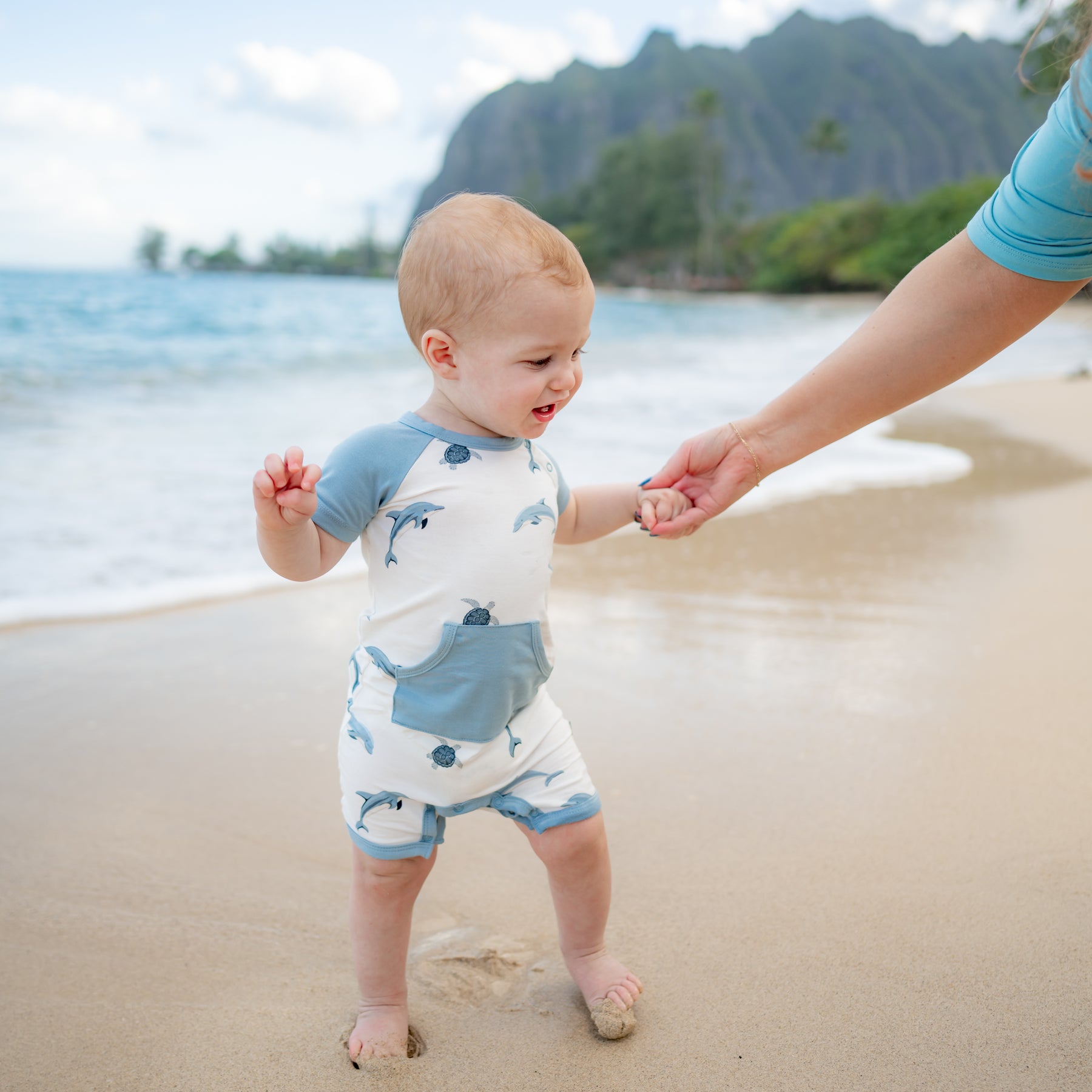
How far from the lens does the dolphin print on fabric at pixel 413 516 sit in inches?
57.8

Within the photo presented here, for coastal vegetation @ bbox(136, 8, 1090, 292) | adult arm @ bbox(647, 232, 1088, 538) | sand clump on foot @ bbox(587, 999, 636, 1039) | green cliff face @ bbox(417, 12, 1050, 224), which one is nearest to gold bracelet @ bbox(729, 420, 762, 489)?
adult arm @ bbox(647, 232, 1088, 538)

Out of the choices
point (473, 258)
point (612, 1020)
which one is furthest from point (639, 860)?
point (473, 258)

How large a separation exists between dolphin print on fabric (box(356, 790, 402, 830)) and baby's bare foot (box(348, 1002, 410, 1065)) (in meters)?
0.30

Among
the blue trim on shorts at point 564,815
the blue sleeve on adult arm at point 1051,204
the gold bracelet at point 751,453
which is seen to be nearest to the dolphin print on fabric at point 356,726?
the blue trim on shorts at point 564,815

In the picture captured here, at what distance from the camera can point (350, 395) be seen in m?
9.04

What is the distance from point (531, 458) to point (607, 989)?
0.88m

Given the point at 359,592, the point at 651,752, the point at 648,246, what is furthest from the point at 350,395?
the point at 648,246

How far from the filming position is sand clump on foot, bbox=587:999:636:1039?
4.79ft

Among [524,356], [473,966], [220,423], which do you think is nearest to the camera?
[524,356]

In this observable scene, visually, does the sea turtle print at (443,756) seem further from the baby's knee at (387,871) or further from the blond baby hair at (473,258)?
the blond baby hair at (473,258)

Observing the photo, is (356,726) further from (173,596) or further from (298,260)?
(298,260)

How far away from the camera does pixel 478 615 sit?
1469 mm

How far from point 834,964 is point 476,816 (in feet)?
2.71

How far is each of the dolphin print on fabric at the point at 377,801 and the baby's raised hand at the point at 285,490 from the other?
0.46m
